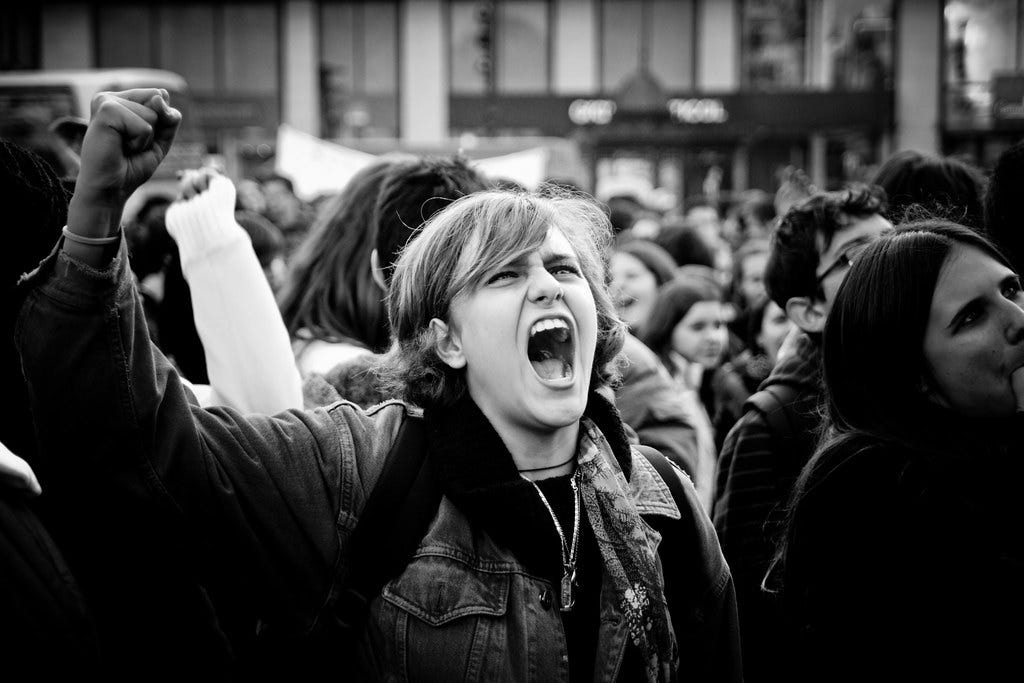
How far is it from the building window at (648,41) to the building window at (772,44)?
1.60 meters

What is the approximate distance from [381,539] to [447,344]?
425mm

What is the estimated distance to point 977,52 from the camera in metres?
26.2

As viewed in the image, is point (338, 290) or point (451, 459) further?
point (338, 290)

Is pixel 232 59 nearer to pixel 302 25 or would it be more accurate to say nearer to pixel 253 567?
pixel 302 25

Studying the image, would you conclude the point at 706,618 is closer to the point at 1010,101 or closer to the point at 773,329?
the point at 773,329

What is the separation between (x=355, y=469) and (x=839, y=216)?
195 centimetres

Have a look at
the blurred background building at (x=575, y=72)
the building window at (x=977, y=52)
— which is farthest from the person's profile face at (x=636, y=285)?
the blurred background building at (x=575, y=72)

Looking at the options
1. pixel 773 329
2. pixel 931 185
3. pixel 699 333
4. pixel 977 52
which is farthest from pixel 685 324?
pixel 977 52

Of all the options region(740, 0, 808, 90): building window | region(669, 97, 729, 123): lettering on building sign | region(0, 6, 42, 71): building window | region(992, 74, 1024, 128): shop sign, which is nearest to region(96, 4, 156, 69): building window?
region(0, 6, 42, 71): building window

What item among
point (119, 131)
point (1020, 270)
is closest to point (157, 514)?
point (119, 131)

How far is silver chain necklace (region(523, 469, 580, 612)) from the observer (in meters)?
2.03

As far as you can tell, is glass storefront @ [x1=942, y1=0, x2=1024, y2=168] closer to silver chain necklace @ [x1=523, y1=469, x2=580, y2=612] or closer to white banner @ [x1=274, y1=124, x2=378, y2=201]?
white banner @ [x1=274, y1=124, x2=378, y2=201]

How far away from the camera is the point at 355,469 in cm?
201

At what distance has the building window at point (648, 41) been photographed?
31.7 m
